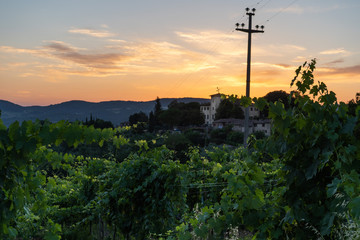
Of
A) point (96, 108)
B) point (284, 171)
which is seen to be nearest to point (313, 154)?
point (284, 171)

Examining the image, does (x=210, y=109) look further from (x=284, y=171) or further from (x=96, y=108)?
(x=284, y=171)

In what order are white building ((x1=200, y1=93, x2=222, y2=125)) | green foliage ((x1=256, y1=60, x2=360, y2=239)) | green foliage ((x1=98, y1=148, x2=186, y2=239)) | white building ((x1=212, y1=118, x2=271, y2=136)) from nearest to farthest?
green foliage ((x1=256, y1=60, x2=360, y2=239))
green foliage ((x1=98, y1=148, x2=186, y2=239))
white building ((x1=212, y1=118, x2=271, y2=136))
white building ((x1=200, y1=93, x2=222, y2=125))

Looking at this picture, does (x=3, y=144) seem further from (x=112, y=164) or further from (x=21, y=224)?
(x=112, y=164)

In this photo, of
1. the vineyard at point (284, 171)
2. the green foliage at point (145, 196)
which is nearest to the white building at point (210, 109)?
the green foliage at point (145, 196)

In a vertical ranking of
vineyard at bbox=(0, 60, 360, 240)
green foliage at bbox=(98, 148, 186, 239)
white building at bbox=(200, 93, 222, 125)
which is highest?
white building at bbox=(200, 93, 222, 125)

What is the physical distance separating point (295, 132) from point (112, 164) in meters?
5.39

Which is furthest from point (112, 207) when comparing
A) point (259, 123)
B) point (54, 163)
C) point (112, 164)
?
point (259, 123)

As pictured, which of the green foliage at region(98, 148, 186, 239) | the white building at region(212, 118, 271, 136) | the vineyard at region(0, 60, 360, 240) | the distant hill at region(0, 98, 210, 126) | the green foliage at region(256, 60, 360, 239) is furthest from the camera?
the distant hill at region(0, 98, 210, 126)

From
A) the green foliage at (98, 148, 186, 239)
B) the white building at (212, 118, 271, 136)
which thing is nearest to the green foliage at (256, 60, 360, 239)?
the green foliage at (98, 148, 186, 239)

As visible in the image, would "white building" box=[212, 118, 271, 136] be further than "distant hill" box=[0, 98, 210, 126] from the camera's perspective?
No

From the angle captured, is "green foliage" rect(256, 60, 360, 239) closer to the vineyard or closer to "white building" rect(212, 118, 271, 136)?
the vineyard

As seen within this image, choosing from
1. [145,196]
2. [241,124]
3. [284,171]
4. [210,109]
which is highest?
[210,109]

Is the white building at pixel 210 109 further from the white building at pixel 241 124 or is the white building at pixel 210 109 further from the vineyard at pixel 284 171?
the vineyard at pixel 284 171

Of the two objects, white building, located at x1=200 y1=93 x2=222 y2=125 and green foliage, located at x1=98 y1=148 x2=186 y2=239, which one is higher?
white building, located at x1=200 y1=93 x2=222 y2=125
